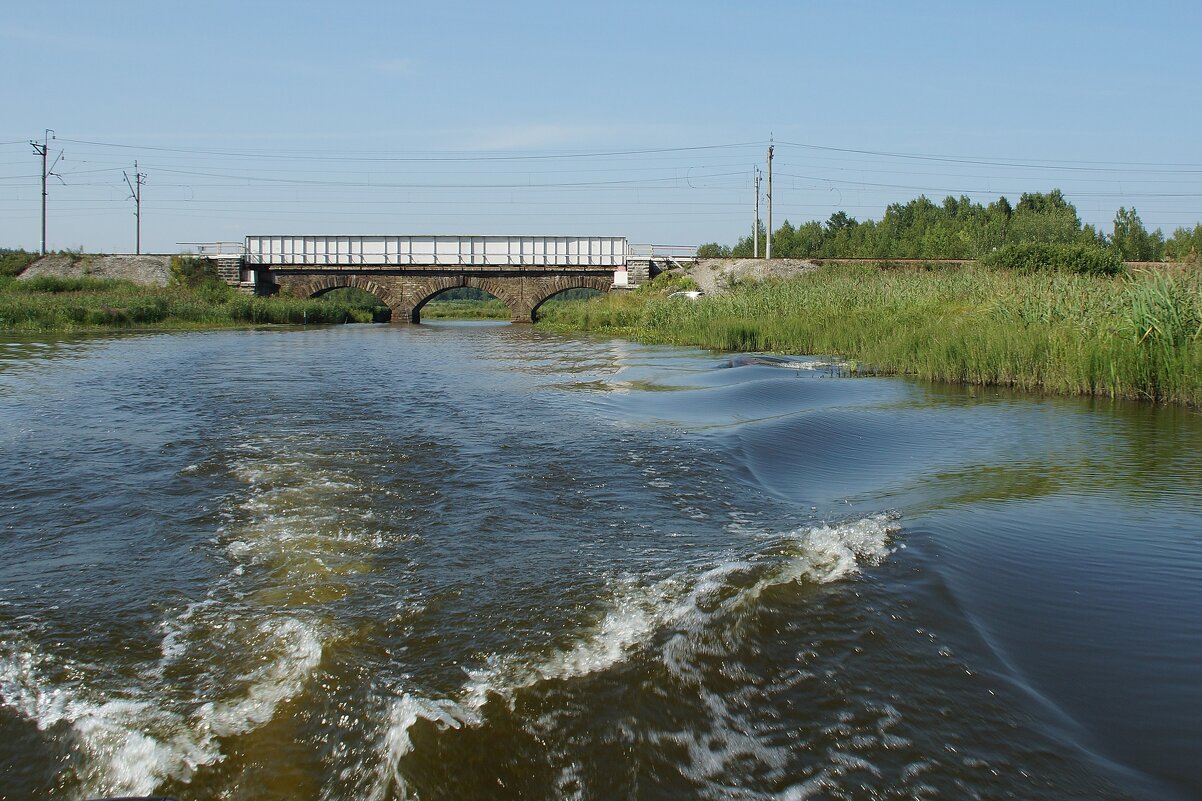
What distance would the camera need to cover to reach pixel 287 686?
3555 mm

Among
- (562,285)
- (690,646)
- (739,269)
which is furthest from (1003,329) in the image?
(562,285)

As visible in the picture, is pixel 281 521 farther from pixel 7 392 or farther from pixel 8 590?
pixel 7 392

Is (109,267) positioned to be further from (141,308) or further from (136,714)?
(136,714)

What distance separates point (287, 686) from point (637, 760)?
4.62 feet

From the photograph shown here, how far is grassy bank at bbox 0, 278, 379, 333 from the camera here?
35594 millimetres

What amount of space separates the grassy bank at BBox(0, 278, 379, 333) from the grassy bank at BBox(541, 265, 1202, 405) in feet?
83.5

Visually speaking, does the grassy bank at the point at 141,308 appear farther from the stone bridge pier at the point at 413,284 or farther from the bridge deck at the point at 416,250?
the bridge deck at the point at 416,250

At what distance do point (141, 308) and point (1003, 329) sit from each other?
1458 inches

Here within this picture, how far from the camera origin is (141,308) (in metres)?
40.4

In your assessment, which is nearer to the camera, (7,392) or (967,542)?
(967,542)

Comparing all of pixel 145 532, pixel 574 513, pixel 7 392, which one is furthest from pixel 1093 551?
pixel 7 392

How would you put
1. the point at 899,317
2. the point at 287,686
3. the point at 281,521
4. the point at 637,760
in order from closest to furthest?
1. the point at 637,760
2. the point at 287,686
3. the point at 281,521
4. the point at 899,317

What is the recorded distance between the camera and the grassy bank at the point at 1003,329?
448 inches

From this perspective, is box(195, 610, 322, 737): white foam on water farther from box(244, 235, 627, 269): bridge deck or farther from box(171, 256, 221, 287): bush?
box(171, 256, 221, 287): bush
